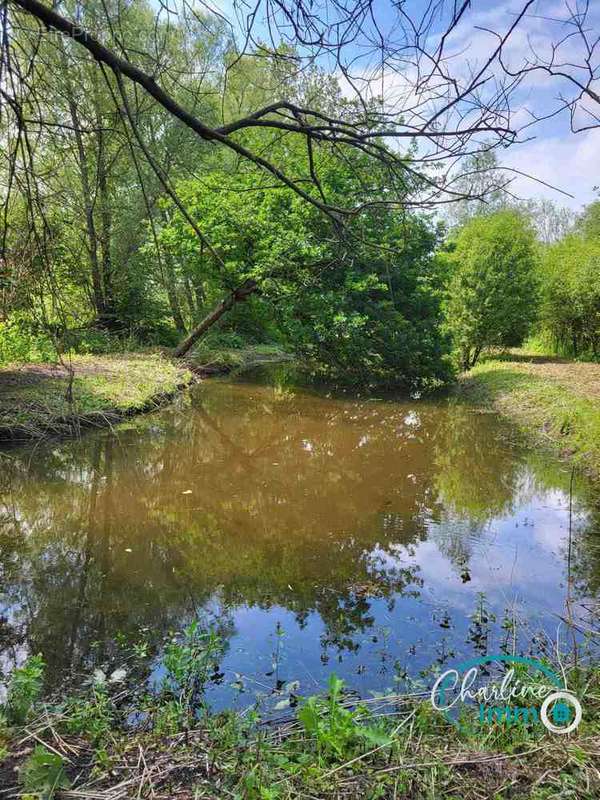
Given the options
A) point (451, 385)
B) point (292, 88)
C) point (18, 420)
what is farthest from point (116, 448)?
point (451, 385)

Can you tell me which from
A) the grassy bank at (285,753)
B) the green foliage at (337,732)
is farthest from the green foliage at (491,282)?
the green foliage at (337,732)

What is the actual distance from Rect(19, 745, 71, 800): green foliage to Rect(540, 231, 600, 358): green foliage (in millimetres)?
18142

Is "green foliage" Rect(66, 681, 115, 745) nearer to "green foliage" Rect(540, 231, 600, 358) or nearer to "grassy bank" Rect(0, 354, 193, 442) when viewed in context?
"grassy bank" Rect(0, 354, 193, 442)

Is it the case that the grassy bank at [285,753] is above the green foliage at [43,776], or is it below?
below

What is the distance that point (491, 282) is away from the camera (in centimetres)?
1603

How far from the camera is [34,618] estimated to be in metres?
3.54

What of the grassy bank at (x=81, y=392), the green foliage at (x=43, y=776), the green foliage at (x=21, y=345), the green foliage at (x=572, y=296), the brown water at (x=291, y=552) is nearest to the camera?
the green foliage at (x=43, y=776)

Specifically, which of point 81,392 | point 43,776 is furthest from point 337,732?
point 81,392

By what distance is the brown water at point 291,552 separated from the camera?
132 inches

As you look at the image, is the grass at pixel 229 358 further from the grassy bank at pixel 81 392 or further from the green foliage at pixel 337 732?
the green foliage at pixel 337 732

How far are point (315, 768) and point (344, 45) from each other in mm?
2482

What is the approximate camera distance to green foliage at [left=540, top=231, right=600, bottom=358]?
17.2 meters

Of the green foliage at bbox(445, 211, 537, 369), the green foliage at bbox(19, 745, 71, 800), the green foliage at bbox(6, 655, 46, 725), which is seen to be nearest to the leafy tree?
the green foliage at bbox(445, 211, 537, 369)

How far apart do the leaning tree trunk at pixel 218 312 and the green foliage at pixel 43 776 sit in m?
9.81
